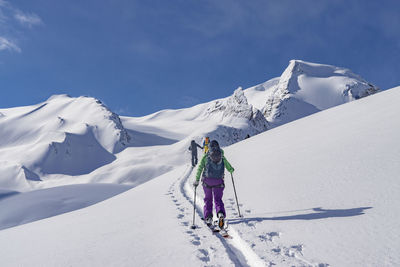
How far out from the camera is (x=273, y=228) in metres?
5.18

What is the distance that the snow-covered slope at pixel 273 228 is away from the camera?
4.01m

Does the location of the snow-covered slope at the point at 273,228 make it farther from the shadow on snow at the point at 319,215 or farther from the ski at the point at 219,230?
the ski at the point at 219,230

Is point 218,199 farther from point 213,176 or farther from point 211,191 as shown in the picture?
point 213,176

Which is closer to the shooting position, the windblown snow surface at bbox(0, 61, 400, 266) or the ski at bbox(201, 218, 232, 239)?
the windblown snow surface at bbox(0, 61, 400, 266)

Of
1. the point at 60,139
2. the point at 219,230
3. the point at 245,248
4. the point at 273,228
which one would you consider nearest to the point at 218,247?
the point at 245,248

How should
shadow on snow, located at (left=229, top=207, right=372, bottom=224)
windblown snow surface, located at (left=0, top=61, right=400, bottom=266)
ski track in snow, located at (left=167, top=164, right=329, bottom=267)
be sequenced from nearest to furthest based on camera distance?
1. ski track in snow, located at (left=167, top=164, right=329, bottom=267)
2. windblown snow surface, located at (left=0, top=61, right=400, bottom=266)
3. shadow on snow, located at (left=229, top=207, right=372, bottom=224)

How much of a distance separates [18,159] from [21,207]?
86954 millimetres

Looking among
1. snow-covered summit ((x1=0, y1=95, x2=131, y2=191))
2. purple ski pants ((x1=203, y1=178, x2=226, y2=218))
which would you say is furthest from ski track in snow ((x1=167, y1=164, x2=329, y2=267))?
snow-covered summit ((x1=0, y1=95, x2=131, y2=191))

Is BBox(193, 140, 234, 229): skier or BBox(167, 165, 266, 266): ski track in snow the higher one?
BBox(193, 140, 234, 229): skier

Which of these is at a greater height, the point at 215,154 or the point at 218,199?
the point at 215,154

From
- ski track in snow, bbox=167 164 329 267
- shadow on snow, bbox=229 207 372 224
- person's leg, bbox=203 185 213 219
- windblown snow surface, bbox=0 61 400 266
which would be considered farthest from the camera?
person's leg, bbox=203 185 213 219

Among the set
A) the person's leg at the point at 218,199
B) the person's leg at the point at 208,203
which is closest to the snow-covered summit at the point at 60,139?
the person's leg at the point at 208,203

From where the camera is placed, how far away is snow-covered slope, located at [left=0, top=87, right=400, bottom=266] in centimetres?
401

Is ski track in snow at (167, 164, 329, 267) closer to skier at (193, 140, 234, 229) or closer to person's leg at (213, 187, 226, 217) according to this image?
person's leg at (213, 187, 226, 217)
